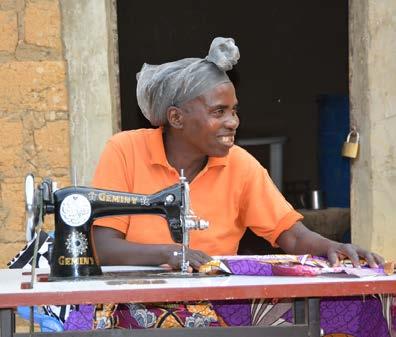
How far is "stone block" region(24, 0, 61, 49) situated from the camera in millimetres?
4758

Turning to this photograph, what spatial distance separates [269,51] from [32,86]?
14.1ft

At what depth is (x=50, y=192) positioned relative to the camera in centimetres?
283

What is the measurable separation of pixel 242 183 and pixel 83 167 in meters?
1.61

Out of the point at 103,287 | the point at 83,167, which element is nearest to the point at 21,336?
the point at 103,287

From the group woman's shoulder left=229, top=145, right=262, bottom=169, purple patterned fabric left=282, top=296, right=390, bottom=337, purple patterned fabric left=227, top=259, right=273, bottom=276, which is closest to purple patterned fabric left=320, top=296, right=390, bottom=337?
purple patterned fabric left=282, top=296, right=390, bottom=337

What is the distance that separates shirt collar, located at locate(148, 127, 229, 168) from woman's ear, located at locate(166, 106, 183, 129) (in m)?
0.08

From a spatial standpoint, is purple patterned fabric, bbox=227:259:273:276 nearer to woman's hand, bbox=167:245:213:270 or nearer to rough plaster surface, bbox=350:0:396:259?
woman's hand, bbox=167:245:213:270

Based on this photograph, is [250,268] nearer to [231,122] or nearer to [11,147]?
[231,122]

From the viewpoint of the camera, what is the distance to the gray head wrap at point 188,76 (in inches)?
128

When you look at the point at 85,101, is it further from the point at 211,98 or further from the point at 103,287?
the point at 103,287

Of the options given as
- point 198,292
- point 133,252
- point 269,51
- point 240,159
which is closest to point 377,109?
point 240,159

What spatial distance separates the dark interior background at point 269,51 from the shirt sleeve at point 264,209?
4.72 meters

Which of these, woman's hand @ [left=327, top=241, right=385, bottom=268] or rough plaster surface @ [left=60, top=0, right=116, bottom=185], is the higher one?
rough plaster surface @ [left=60, top=0, right=116, bottom=185]

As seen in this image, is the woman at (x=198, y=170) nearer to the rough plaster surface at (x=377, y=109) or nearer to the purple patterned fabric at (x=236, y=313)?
the purple patterned fabric at (x=236, y=313)
